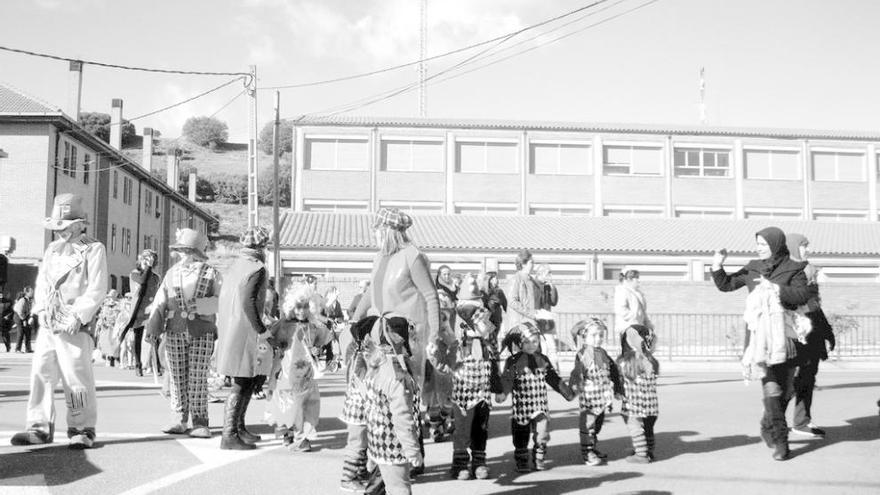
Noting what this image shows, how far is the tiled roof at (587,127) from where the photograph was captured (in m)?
44.7

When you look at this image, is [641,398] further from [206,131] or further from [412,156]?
[206,131]

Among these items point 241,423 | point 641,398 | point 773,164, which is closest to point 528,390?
point 641,398

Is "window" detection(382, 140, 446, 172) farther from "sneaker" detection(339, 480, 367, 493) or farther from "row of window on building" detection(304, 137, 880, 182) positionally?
"sneaker" detection(339, 480, 367, 493)

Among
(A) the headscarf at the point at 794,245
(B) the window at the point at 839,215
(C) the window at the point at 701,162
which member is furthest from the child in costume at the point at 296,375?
(B) the window at the point at 839,215

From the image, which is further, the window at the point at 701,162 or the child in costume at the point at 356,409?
the window at the point at 701,162

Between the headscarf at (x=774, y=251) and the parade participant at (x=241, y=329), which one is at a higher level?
the headscarf at (x=774, y=251)

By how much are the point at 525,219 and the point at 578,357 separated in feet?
113

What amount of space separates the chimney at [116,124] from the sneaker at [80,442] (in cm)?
4801

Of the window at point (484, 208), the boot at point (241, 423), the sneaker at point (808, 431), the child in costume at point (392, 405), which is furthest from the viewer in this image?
the window at point (484, 208)

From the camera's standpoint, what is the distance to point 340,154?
147 feet

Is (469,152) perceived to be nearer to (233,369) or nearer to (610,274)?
(610,274)

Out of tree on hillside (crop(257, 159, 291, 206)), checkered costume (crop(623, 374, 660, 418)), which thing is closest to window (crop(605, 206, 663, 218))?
checkered costume (crop(623, 374, 660, 418))

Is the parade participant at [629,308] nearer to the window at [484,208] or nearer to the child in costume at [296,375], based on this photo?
the child in costume at [296,375]

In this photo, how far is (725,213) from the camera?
4638 centimetres
